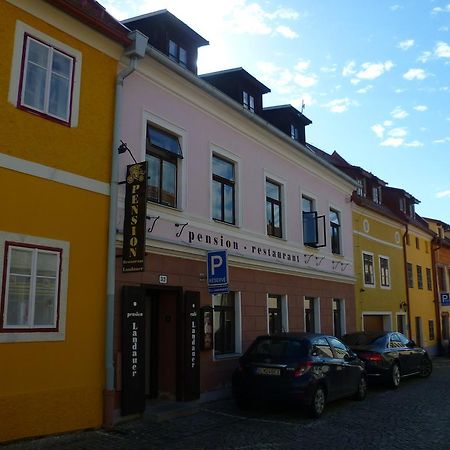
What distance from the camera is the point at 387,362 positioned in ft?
46.9

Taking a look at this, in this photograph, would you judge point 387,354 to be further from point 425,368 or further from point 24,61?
point 24,61

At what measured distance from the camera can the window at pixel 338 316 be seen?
18870mm

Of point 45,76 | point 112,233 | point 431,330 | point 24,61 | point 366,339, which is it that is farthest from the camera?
point 431,330

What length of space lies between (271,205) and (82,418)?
28.7 feet

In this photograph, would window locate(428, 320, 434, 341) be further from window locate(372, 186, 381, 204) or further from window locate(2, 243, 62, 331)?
window locate(2, 243, 62, 331)

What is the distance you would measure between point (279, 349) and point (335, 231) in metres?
10.00

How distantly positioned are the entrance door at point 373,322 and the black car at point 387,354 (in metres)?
5.13

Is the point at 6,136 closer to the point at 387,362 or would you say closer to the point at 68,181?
the point at 68,181

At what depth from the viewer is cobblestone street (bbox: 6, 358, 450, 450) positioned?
8133mm

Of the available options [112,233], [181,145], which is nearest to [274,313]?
[181,145]

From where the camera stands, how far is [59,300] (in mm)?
8422

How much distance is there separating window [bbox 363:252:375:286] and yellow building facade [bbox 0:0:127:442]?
14.8 m

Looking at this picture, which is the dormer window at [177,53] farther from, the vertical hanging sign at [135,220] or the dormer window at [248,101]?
the vertical hanging sign at [135,220]

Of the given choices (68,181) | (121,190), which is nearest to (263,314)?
(121,190)
